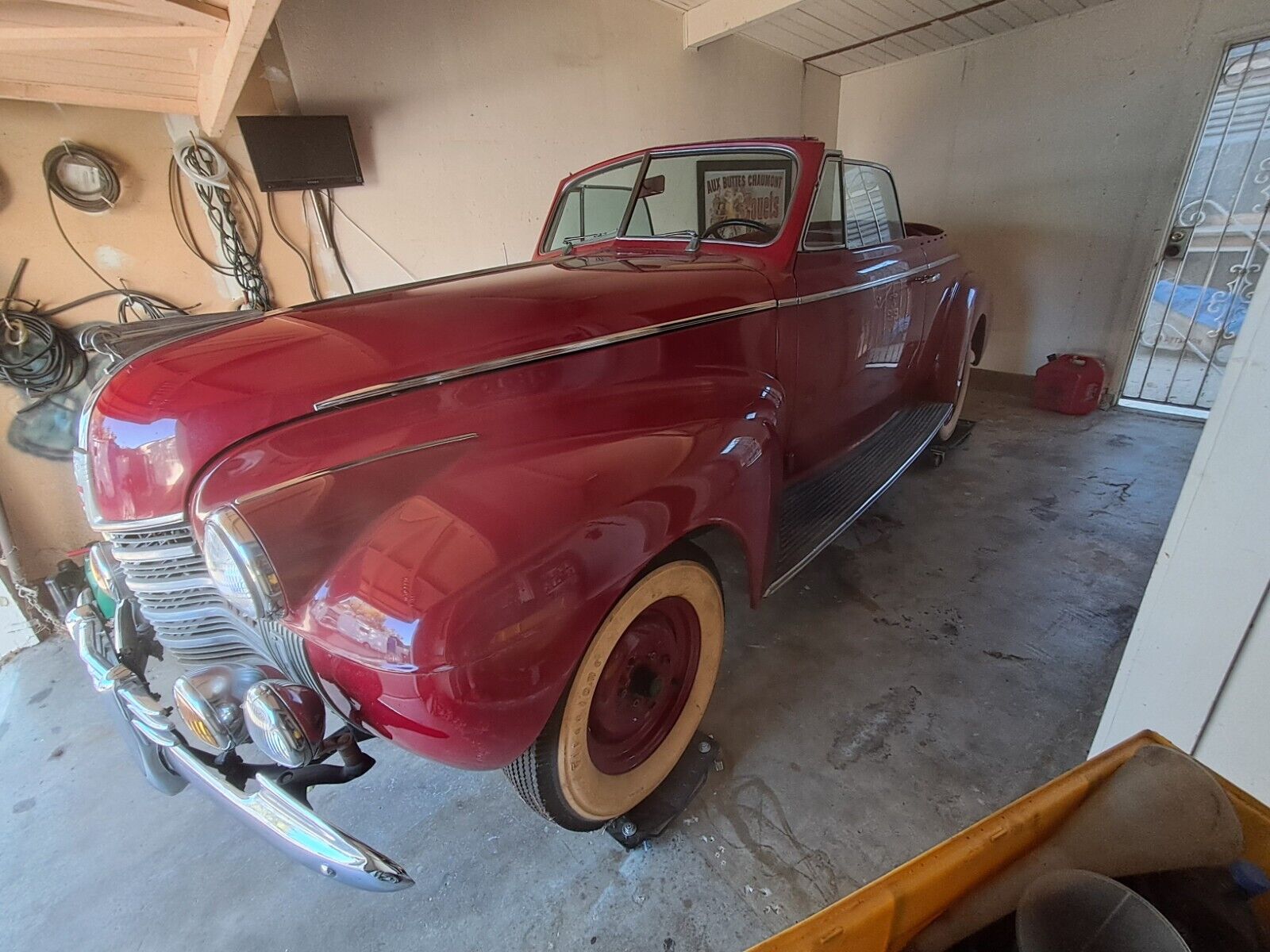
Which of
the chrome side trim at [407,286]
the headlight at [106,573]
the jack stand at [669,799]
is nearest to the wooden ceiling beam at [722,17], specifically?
the chrome side trim at [407,286]

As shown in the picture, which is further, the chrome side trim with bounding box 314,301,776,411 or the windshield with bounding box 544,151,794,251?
the windshield with bounding box 544,151,794,251

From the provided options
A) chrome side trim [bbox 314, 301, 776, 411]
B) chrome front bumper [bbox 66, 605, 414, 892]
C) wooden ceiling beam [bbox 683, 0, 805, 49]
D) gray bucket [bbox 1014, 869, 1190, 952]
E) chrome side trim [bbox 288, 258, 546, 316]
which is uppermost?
wooden ceiling beam [bbox 683, 0, 805, 49]

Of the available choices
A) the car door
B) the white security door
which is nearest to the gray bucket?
the car door

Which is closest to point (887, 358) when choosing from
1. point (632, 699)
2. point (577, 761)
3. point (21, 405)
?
point (632, 699)

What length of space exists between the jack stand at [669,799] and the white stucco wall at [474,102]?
116 inches

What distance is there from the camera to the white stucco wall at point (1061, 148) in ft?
12.0

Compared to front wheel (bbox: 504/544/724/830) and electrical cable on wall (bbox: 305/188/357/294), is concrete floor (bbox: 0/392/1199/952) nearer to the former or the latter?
front wheel (bbox: 504/544/724/830)

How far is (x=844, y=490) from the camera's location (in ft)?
7.61

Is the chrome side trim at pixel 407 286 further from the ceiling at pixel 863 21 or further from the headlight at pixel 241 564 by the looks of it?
the ceiling at pixel 863 21

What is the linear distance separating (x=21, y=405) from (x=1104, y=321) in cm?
639

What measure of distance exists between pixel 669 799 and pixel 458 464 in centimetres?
106

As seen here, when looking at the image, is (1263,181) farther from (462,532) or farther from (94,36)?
(94,36)

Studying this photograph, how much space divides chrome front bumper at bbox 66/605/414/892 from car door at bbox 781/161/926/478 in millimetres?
1701

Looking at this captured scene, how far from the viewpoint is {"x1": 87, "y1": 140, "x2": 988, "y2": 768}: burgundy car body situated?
0.96 m
